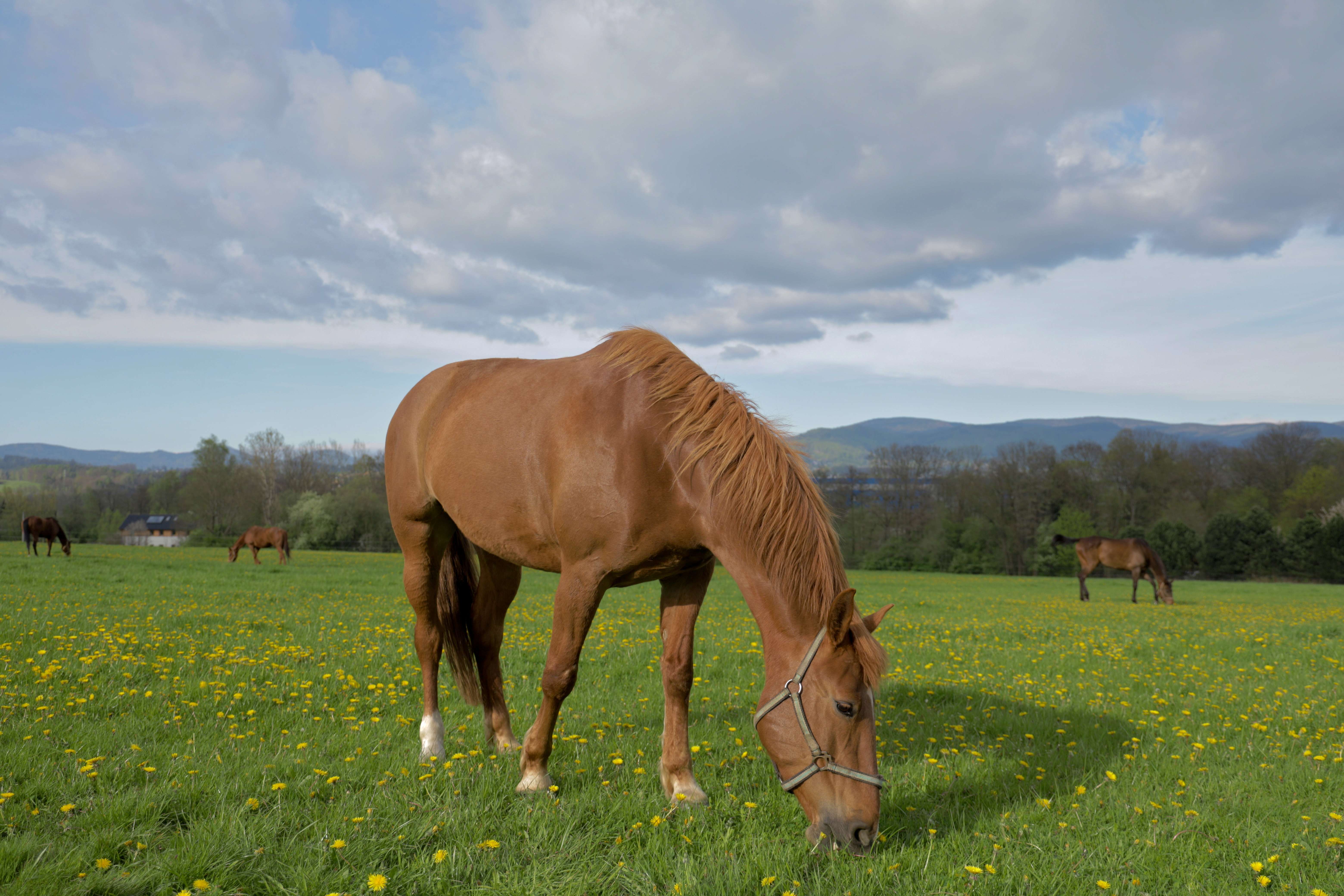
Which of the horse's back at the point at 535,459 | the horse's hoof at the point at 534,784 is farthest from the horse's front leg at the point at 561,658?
the horse's back at the point at 535,459

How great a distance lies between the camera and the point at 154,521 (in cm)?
8888

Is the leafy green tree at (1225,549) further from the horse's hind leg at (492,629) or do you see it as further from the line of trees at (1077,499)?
the horse's hind leg at (492,629)

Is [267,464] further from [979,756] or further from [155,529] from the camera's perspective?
[979,756]

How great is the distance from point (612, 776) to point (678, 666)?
81cm

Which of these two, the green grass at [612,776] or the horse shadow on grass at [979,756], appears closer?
the green grass at [612,776]

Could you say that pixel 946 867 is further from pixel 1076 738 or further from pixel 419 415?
pixel 419 415

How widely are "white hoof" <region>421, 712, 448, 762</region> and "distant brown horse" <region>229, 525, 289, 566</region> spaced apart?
33.7m

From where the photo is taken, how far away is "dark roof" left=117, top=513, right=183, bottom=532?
87750mm

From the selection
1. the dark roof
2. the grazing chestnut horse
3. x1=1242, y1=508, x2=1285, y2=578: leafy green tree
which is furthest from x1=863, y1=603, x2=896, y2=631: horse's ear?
the dark roof

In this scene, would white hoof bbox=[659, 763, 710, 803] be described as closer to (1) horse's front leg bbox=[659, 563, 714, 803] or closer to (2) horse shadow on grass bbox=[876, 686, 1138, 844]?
(1) horse's front leg bbox=[659, 563, 714, 803]

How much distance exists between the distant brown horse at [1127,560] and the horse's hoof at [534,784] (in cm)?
2664

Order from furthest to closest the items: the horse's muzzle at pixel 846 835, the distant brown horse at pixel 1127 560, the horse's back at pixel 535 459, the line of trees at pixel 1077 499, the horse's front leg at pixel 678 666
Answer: the line of trees at pixel 1077 499
the distant brown horse at pixel 1127 560
the horse's front leg at pixel 678 666
the horse's back at pixel 535 459
the horse's muzzle at pixel 846 835

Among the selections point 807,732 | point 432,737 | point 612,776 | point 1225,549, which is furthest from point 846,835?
point 1225,549

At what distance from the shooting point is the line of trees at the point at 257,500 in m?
57.7
